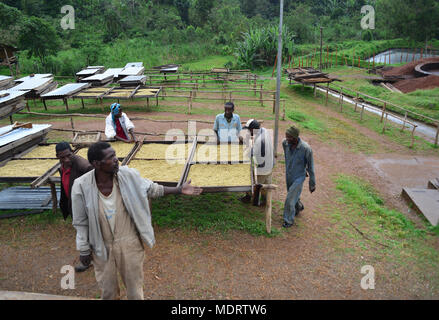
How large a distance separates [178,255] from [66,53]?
21056mm

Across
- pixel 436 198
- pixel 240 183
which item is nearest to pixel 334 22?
pixel 436 198

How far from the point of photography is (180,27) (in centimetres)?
3177

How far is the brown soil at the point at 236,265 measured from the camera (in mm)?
3408

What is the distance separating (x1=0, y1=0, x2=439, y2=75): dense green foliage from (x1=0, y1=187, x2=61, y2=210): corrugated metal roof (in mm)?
14448

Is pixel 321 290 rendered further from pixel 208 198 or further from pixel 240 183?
pixel 208 198

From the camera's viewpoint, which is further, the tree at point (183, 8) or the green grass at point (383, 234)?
the tree at point (183, 8)

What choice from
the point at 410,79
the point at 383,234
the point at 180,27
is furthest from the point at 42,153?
the point at 180,27

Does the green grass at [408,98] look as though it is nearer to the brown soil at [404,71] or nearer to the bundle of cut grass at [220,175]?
the brown soil at [404,71]

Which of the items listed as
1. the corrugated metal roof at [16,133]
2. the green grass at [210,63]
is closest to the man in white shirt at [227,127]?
the corrugated metal roof at [16,133]

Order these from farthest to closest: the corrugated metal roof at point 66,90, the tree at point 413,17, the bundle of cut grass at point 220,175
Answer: the tree at point 413,17
the corrugated metal roof at point 66,90
the bundle of cut grass at point 220,175

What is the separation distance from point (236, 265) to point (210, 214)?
120cm

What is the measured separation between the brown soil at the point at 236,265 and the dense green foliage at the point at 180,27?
16511 mm

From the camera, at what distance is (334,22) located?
35344mm
